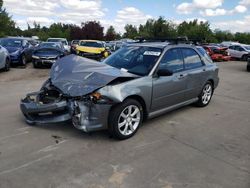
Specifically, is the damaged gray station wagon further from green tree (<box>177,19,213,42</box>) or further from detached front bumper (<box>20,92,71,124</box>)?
green tree (<box>177,19,213,42</box>)

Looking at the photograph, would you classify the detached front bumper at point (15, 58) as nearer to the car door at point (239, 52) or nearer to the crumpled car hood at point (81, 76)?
the crumpled car hood at point (81, 76)

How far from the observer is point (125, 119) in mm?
4699

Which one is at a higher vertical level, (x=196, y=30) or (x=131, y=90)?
(x=196, y=30)

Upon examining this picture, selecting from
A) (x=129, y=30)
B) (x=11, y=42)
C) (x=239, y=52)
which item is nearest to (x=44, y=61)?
(x=11, y=42)

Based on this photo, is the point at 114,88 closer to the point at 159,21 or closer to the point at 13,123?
the point at 13,123

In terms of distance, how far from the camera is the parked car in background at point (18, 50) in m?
14.2

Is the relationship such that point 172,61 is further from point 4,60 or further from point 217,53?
point 217,53

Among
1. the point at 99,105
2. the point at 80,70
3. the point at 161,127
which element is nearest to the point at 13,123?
the point at 80,70

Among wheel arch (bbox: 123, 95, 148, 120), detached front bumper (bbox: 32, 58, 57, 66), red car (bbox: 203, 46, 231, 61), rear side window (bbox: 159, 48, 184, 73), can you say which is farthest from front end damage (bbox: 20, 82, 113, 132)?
red car (bbox: 203, 46, 231, 61)

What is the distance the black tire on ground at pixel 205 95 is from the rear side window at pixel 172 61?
1246 mm

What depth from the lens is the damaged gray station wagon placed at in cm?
442

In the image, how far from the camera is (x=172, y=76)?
5547 millimetres

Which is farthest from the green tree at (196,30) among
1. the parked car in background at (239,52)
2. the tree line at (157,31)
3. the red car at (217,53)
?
the red car at (217,53)

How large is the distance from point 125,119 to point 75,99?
0.90m
